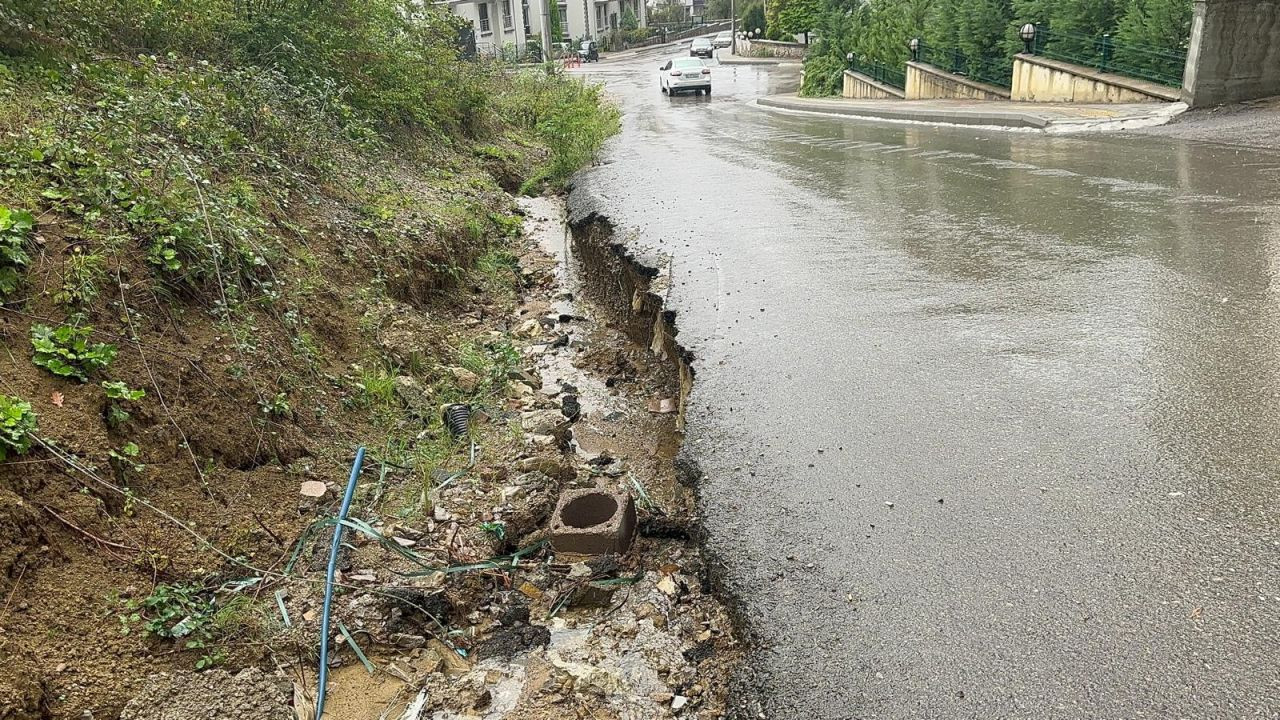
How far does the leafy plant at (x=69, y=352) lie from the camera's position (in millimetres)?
3869

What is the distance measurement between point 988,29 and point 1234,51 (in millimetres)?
8320

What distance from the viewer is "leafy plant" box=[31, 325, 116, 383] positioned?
3869mm

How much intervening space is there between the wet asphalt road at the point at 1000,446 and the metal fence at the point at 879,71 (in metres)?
19.2

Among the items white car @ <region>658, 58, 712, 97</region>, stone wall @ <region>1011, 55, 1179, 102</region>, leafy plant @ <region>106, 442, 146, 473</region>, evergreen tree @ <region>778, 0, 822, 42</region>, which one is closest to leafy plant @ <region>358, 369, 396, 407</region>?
leafy plant @ <region>106, 442, 146, 473</region>

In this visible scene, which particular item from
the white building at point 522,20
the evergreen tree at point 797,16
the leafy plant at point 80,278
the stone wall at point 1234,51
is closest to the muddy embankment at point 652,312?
the leafy plant at point 80,278

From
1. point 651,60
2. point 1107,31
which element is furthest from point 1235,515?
point 651,60

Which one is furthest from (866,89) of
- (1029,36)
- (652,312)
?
(652,312)

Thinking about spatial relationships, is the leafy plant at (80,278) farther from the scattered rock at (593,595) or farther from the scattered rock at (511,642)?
the scattered rock at (593,595)

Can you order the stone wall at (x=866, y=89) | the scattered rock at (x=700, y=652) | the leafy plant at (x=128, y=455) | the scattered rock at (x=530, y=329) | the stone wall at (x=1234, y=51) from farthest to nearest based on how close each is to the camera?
the stone wall at (x=866, y=89) < the stone wall at (x=1234, y=51) < the scattered rock at (x=530, y=329) < the leafy plant at (x=128, y=455) < the scattered rock at (x=700, y=652)

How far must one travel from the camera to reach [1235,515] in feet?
11.1

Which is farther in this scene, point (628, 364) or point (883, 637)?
point (628, 364)

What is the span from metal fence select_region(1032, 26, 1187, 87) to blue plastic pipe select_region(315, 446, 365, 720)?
52.4 feet

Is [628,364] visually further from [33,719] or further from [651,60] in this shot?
[651,60]

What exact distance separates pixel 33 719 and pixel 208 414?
1814 millimetres
